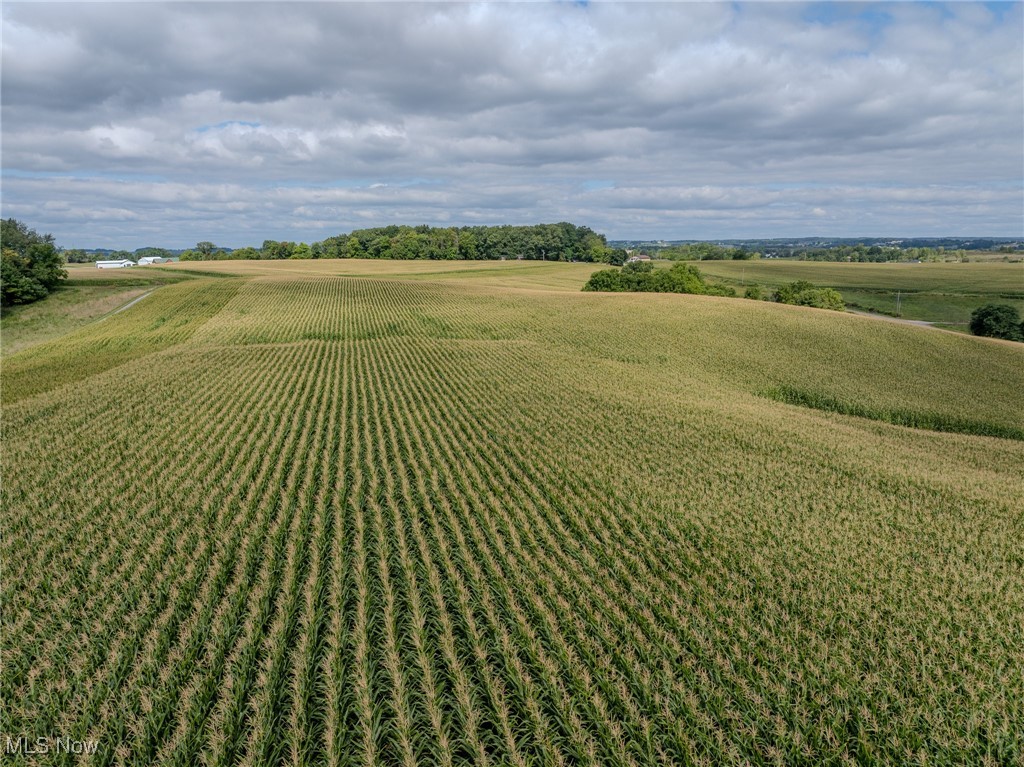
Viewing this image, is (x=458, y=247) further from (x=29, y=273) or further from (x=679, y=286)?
(x=29, y=273)

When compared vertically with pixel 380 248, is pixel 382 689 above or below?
below

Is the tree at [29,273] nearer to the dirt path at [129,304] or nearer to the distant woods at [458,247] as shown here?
the dirt path at [129,304]

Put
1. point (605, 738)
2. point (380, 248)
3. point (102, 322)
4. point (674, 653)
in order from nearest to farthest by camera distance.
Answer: point (605, 738)
point (674, 653)
point (102, 322)
point (380, 248)

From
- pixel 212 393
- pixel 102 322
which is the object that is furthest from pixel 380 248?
pixel 212 393

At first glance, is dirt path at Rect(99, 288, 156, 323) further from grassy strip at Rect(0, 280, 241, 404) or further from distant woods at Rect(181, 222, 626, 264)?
distant woods at Rect(181, 222, 626, 264)

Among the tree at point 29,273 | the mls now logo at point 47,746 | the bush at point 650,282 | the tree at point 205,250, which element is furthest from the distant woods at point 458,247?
the mls now logo at point 47,746

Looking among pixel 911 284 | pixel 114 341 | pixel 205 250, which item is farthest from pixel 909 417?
pixel 205 250

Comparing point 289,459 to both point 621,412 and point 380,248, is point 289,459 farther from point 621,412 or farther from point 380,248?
point 380,248

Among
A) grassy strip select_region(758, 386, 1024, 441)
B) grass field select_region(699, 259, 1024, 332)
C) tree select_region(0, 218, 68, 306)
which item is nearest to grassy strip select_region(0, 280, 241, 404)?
tree select_region(0, 218, 68, 306)
